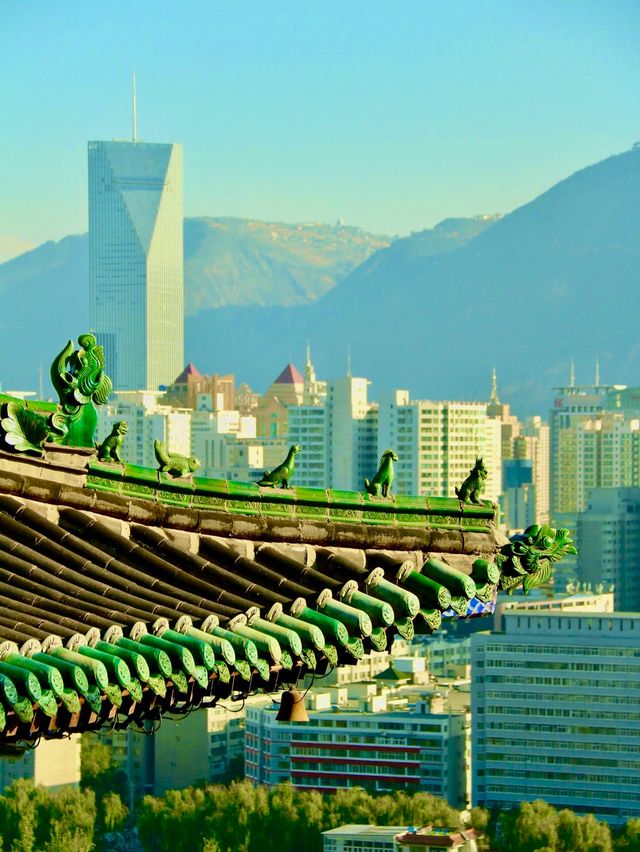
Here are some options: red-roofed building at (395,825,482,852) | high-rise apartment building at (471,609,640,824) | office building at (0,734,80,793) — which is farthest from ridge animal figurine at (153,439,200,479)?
high-rise apartment building at (471,609,640,824)

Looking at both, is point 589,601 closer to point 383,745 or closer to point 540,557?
point 383,745

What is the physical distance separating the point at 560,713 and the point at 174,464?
69491 mm

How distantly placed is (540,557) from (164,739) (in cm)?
7424

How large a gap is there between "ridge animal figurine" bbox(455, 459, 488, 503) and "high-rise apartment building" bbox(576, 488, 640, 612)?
12152 centimetres

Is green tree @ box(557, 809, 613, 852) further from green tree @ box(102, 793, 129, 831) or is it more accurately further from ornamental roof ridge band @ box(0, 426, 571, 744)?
ornamental roof ridge band @ box(0, 426, 571, 744)

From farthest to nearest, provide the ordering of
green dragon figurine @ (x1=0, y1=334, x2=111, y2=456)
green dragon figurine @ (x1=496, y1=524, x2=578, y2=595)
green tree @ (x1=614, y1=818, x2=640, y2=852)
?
green tree @ (x1=614, y1=818, x2=640, y2=852), green dragon figurine @ (x1=496, y1=524, x2=578, y2=595), green dragon figurine @ (x1=0, y1=334, x2=111, y2=456)

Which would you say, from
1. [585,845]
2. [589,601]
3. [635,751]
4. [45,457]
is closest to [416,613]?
[45,457]

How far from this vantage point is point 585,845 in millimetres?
65750

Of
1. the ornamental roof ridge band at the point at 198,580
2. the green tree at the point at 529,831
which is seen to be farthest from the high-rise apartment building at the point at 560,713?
the ornamental roof ridge band at the point at 198,580

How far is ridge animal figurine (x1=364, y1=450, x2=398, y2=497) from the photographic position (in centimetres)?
1152

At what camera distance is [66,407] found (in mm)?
10570

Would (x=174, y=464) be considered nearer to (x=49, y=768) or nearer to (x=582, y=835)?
(x=582, y=835)

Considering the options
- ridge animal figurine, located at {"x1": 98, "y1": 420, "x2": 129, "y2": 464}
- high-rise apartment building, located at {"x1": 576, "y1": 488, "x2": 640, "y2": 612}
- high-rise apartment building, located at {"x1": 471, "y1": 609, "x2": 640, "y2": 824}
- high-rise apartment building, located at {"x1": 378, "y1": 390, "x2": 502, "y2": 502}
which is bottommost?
high-rise apartment building, located at {"x1": 471, "y1": 609, "x2": 640, "y2": 824}

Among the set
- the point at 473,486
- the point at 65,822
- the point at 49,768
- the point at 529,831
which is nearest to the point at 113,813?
the point at 49,768
